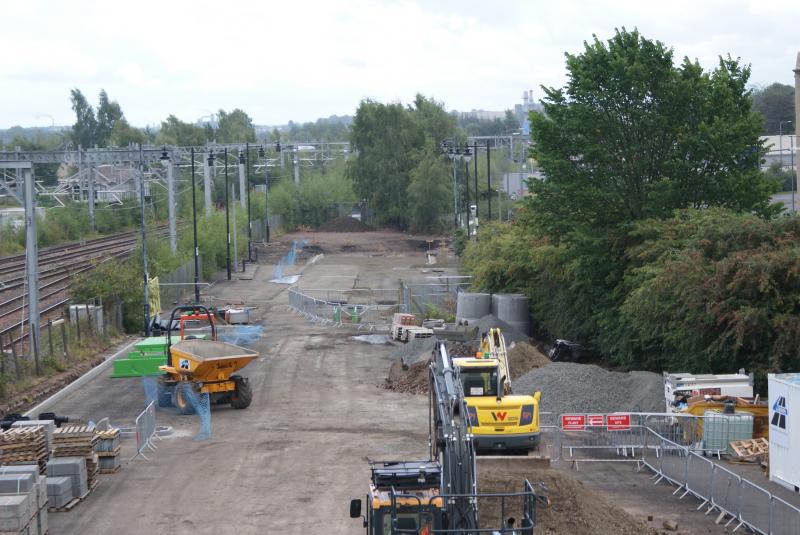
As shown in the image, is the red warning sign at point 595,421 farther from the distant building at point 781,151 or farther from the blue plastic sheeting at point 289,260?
the blue plastic sheeting at point 289,260

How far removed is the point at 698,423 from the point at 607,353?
13.6 metres

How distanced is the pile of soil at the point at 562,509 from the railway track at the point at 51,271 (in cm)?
2445

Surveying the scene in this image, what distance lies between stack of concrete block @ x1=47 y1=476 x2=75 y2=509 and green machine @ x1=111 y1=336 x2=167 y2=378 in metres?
15.4

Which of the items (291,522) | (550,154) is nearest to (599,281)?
(550,154)

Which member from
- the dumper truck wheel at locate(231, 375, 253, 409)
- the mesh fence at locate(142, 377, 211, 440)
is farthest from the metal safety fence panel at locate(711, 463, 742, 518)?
the dumper truck wheel at locate(231, 375, 253, 409)

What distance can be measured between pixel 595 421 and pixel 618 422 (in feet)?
1.75

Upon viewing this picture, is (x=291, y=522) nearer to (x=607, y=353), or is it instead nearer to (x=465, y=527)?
(x=465, y=527)

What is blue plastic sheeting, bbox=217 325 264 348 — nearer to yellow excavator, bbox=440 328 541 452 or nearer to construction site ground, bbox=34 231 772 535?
construction site ground, bbox=34 231 772 535

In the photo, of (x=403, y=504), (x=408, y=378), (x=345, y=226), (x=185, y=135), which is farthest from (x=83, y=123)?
(x=403, y=504)

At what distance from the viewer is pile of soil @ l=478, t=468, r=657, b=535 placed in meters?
17.5

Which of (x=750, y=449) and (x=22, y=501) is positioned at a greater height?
(x=22, y=501)

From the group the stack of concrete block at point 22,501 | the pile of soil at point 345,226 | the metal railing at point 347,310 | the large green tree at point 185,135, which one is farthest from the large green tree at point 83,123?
the stack of concrete block at point 22,501

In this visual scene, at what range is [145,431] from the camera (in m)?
26.0

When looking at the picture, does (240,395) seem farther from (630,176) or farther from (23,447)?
(630,176)
